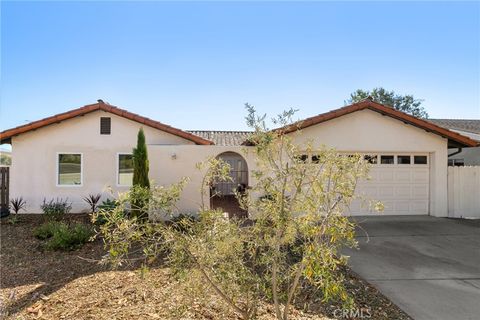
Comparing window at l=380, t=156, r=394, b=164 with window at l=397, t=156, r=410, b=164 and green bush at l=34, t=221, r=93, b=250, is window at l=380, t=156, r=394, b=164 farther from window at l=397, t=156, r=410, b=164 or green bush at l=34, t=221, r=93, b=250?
green bush at l=34, t=221, r=93, b=250

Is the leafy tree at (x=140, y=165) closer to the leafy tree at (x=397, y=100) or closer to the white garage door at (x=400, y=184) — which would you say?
the white garage door at (x=400, y=184)

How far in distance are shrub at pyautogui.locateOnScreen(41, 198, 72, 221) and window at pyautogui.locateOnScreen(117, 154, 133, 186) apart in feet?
7.40

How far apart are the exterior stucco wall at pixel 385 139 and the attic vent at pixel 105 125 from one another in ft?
26.9

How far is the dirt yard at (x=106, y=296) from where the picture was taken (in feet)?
14.9

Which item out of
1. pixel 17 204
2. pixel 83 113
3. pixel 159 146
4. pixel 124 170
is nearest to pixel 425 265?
pixel 159 146

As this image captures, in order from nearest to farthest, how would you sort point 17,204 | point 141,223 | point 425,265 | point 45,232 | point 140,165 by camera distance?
1. point 141,223
2. point 425,265
3. point 45,232
4. point 140,165
5. point 17,204

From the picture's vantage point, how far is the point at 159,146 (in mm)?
12367

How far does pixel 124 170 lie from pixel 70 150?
238 cm

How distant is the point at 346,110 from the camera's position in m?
12.2

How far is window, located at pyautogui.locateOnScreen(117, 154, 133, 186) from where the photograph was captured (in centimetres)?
1323

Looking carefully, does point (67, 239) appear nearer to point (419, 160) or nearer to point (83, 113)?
point (83, 113)

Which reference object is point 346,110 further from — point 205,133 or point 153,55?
point 205,133

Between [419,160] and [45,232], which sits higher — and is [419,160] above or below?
above

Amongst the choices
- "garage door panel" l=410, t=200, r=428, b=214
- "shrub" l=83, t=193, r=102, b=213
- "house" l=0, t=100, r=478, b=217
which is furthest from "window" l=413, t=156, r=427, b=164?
"shrub" l=83, t=193, r=102, b=213
